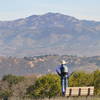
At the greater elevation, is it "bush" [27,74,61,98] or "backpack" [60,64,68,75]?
"backpack" [60,64,68,75]

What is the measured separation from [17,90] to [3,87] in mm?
3353

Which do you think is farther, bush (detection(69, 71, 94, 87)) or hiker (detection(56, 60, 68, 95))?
bush (detection(69, 71, 94, 87))

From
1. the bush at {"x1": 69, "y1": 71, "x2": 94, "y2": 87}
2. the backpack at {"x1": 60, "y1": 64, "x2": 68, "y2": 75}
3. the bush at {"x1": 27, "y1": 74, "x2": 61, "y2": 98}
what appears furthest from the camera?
the bush at {"x1": 69, "y1": 71, "x2": 94, "y2": 87}

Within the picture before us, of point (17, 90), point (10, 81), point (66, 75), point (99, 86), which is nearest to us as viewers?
point (66, 75)

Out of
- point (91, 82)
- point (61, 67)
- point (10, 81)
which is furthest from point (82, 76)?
point (61, 67)

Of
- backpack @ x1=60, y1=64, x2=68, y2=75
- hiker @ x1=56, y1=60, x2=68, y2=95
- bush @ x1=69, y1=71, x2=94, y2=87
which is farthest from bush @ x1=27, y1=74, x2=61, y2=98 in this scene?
backpack @ x1=60, y1=64, x2=68, y2=75

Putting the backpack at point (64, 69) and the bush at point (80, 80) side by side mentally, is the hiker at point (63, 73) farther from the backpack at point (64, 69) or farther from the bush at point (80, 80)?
the bush at point (80, 80)

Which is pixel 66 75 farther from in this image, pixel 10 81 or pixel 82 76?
→ pixel 10 81

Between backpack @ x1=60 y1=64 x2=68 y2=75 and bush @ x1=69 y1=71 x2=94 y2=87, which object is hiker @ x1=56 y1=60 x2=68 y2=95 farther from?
bush @ x1=69 y1=71 x2=94 y2=87

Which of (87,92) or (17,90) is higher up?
(87,92)

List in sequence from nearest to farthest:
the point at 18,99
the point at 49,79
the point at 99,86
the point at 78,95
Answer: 1. the point at 18,99
2. the point at 78,95
3. the point at 99,86
4. the point at 49,79

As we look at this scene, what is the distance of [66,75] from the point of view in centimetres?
2702

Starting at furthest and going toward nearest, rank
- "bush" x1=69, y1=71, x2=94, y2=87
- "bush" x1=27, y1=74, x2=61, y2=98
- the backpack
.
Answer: "bush" x1=69, y1=71, x2=94, y2=87, "bush" x1=27, y1=74, x2=61, y2=98, the backpack

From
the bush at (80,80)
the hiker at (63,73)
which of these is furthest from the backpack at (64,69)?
the bush at (80,80)
